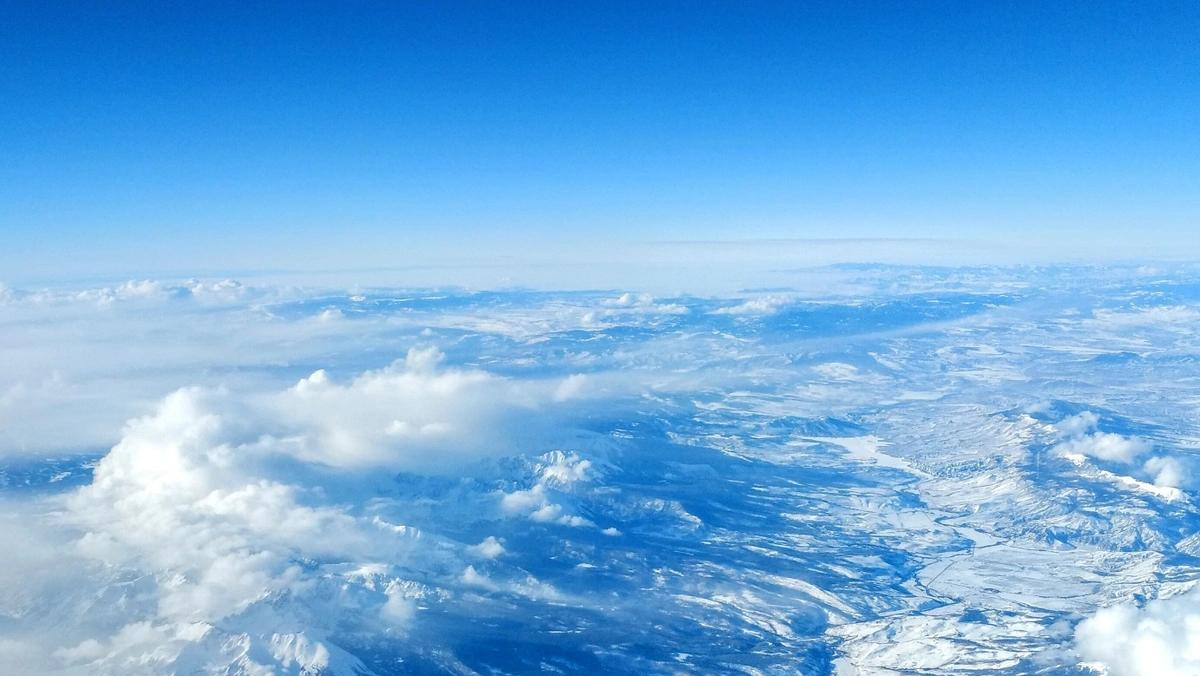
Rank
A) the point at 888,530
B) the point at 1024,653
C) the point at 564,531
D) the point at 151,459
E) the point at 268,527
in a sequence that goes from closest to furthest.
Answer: the point at 1024,653 < the point at 268,527 < the point at 151,459 < the point at 564,531 < the point at 888,530

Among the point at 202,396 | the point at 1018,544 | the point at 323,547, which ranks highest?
the point at 202,396

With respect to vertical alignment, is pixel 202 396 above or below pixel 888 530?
above

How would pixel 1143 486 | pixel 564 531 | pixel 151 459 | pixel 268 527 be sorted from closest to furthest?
pixel 268 527 → pixel 151 459 → pixel 564 531 → pixel 1143 486

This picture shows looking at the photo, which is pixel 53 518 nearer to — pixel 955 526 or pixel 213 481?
pixel 213 481

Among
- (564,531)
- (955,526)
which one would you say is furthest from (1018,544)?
(564,531)

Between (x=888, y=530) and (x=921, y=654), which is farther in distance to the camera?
(x=888, y=530)

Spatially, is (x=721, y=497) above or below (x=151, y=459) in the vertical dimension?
below

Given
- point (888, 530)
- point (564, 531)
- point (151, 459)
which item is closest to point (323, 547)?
point (151, 459)

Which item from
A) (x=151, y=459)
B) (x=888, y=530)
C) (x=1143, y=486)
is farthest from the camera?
(x=1143, y=486)

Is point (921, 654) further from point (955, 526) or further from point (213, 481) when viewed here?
point (213, 481)
